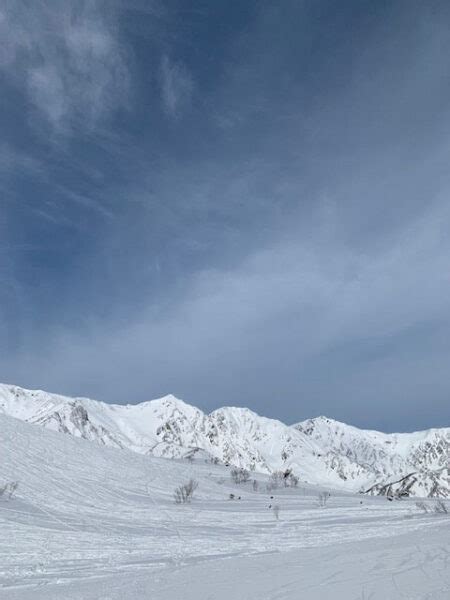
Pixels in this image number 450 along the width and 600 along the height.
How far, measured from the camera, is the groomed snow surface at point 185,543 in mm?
8125

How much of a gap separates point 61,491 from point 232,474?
22130 mm

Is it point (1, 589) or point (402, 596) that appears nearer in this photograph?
point (402, 596)

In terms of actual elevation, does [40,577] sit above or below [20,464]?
below

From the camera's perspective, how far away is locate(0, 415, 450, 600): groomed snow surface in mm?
8125

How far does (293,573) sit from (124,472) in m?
28.7

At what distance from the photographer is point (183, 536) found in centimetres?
1681

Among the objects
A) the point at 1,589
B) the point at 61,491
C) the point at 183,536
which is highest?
Result: the point at 61,491

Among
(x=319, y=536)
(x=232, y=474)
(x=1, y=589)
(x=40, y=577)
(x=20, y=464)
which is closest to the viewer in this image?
(x=1, y=589)

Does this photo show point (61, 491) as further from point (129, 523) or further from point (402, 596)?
point (402, 596)

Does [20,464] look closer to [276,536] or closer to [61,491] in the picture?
[61,491]

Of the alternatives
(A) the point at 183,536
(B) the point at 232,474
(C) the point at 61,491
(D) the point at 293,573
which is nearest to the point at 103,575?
(D) the point at 293,573

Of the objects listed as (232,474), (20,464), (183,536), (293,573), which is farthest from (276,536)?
(232,474)

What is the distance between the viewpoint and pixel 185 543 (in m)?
15.0

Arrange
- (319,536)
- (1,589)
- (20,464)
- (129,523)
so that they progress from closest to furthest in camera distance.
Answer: (1,589) → (319,536) → (129,523) → (20,464)
